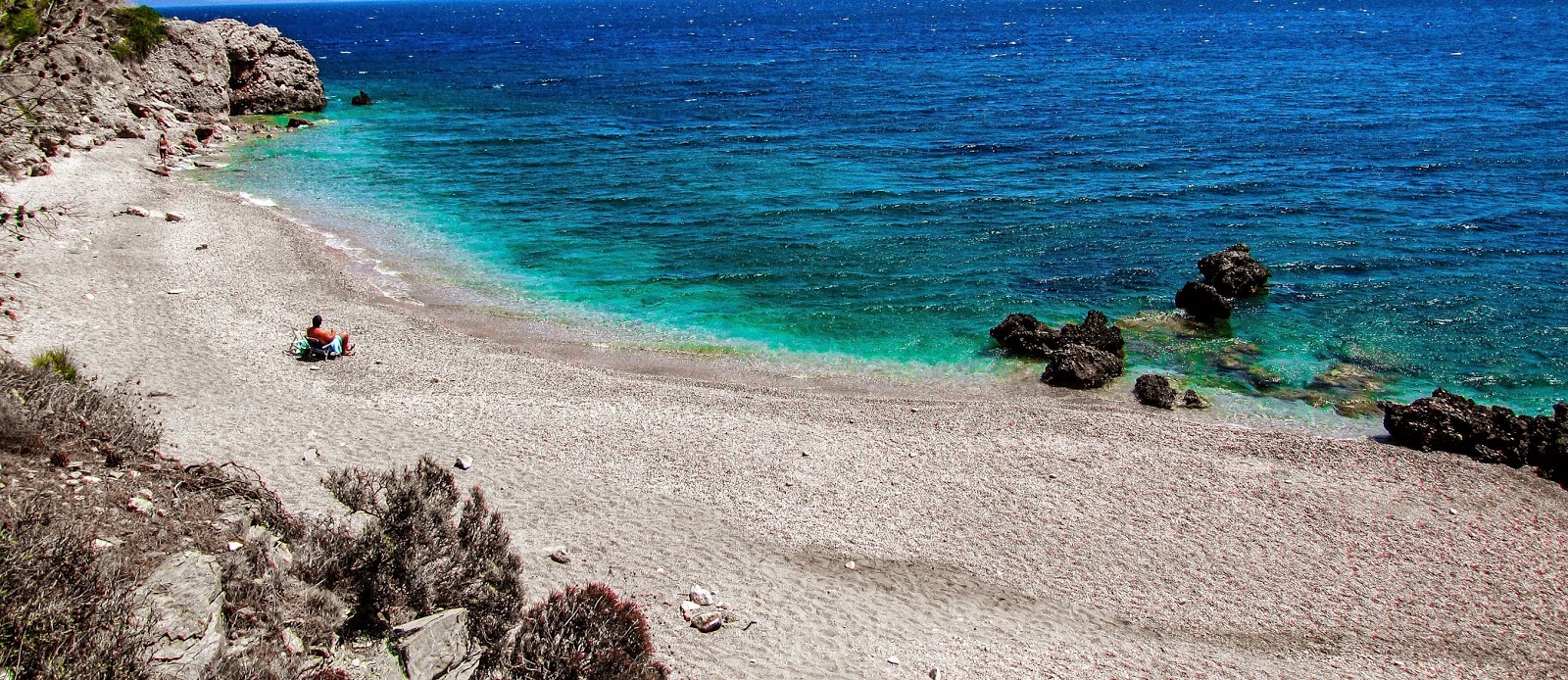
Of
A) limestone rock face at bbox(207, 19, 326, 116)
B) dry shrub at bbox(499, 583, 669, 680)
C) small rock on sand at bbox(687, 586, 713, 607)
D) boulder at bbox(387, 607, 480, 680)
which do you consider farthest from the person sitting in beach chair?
limestone rock face at bbox(207, 19, 326, 116)

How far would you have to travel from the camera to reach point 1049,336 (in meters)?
25.9

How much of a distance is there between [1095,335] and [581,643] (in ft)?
61.6

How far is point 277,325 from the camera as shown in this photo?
25.0 m

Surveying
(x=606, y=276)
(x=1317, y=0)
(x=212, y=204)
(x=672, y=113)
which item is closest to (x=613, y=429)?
(x=606, y=276)

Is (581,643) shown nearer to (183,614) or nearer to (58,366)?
(183,614)

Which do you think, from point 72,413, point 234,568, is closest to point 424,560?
point 234,568

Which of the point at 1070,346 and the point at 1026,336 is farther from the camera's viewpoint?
the point at 1026,336

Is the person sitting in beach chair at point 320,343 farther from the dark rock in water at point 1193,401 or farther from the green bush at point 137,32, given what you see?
the green bush at point 137,32

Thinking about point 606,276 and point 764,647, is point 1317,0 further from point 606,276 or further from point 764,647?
point 764,647

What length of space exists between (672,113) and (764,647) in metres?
55.7

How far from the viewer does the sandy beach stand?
14242mm

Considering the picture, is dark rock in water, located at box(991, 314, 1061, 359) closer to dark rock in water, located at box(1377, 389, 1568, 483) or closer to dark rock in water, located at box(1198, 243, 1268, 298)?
dark rock in water, located at box(1198, 243, 1268, 298)

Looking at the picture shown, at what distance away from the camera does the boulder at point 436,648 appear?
10.7 metres

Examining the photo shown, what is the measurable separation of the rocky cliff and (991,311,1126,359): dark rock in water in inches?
1128
